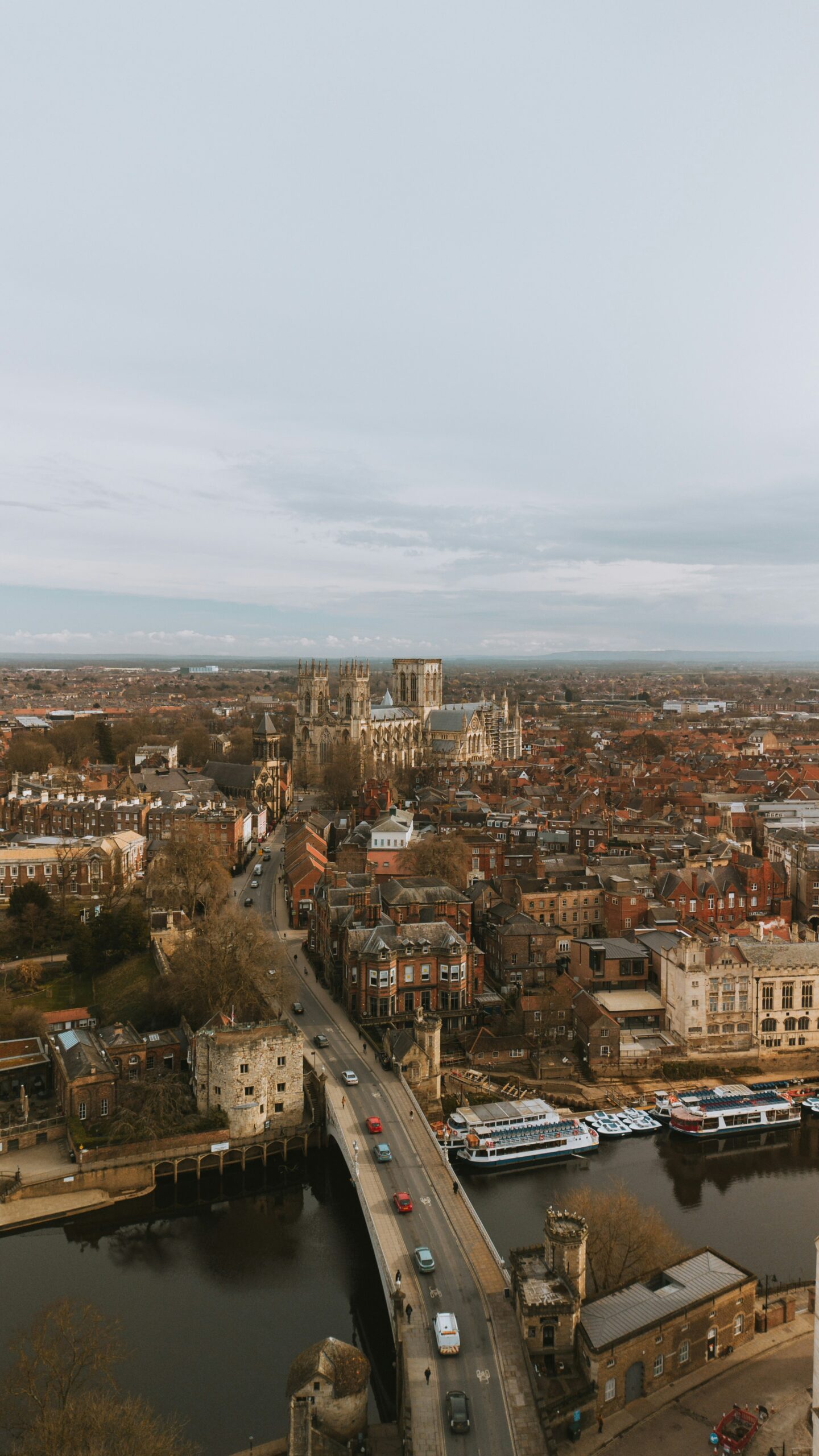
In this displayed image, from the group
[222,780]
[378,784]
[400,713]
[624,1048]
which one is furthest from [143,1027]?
[400,713]

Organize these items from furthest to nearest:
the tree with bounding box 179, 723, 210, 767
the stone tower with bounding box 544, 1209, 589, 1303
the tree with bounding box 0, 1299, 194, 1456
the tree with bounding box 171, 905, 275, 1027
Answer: the tree with bounding box 179, 723, 210, 767 → the tree with bounding box 171, 905, 275, 1027 → the stone tower with bounding box 544, 1209, 589, 1303 → the tree with bounding box 0, 1299, 194, 1456

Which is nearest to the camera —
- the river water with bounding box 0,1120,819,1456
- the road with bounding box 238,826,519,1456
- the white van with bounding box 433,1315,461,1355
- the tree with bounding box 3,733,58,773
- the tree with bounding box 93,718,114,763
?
the road with bounding box 238,826,519,1456

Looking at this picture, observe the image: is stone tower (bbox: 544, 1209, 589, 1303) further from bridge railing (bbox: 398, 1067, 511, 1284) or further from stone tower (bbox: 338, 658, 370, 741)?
stone tower (bbox: 338, 658, 370, 741)

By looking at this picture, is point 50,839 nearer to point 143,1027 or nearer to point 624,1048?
point 143,1027

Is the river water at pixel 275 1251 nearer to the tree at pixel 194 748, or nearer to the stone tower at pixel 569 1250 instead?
the stone tower at pixel 569 1250

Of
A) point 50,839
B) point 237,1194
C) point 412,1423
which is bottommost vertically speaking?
point 237,1194

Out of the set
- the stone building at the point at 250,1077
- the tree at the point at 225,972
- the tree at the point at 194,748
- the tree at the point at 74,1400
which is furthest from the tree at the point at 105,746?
the tree at the point at 74,1400

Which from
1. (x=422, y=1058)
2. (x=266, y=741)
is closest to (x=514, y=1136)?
(x=422, y=1058)

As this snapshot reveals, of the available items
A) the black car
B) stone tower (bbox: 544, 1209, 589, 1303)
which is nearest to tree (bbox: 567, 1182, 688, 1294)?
stone tower (bbox: 544, 1209, 589, 1303)
